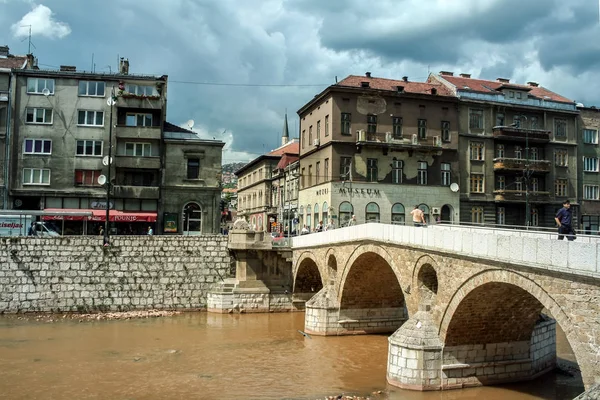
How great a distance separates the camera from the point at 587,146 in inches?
1858

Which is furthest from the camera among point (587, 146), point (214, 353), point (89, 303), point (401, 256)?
point (587, 146)

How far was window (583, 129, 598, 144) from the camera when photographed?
47.2 m

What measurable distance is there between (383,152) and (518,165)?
1191 cm

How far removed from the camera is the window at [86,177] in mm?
39781

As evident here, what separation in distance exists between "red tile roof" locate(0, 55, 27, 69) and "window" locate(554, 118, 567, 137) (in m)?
43.9

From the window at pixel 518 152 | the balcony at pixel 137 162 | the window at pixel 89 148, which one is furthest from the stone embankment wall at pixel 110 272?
the window at pixel 518 152

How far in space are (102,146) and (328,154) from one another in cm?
1726

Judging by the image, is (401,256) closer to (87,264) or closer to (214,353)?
(214,353)

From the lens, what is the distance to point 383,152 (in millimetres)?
41562

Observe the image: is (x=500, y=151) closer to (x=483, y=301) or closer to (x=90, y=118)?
(x=483, y=301)

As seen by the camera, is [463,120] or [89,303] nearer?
[89,303]

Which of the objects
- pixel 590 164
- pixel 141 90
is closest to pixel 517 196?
pixel 590 164

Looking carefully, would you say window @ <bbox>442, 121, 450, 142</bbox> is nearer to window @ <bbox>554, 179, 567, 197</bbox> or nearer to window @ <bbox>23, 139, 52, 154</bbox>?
window @ <bbox>554, 179, 567, 197</bbox>

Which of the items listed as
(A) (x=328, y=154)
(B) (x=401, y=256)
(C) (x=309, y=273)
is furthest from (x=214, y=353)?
(A) (x=328, y=154)
